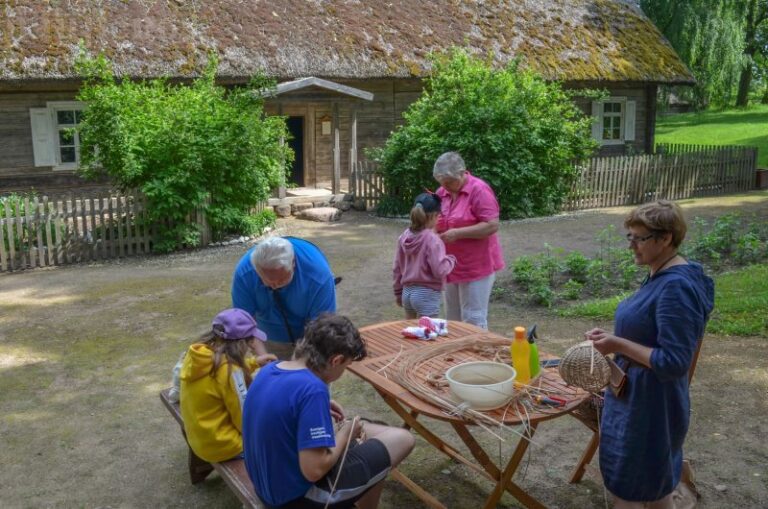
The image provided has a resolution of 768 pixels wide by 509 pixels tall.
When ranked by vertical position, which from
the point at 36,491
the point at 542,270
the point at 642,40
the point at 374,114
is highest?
the point at 642,40

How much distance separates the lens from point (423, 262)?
5.27m

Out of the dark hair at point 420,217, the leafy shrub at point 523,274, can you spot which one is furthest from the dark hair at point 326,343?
the leafy shrub at point 523,274

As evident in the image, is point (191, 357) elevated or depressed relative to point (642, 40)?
depressed

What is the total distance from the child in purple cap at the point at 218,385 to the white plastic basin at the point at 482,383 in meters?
1.05

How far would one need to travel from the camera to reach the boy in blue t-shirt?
290 centimetres

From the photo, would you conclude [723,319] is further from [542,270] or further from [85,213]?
[85,213]

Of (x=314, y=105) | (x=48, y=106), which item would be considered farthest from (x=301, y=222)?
(x=48, y=106)

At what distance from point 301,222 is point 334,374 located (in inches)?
467

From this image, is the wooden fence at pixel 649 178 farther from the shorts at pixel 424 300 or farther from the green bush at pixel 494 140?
the shorts at pixel 424 300

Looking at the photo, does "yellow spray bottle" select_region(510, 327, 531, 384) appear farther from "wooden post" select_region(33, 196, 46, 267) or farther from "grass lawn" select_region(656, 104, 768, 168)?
"grass lawn" select_region(656, 104, 768, 168)

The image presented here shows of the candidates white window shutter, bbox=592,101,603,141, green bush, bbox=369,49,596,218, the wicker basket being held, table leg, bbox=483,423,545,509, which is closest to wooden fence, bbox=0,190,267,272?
green bush, bbox=369,49,596,218

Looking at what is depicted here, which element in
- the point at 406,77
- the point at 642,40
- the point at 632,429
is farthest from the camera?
the point at 642,40

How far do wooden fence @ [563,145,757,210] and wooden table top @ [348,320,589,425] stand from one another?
11781 mm

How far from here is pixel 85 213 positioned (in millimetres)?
11125
